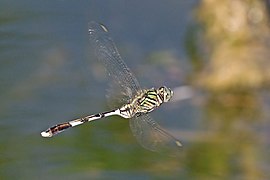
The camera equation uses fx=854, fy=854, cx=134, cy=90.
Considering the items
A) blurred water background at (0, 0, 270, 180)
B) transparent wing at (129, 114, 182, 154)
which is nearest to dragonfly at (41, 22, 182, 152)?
transparent wing at (129, 114, 182, 154)

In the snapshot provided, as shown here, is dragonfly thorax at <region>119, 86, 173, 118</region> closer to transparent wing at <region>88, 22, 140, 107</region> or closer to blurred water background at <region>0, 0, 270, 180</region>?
transparent wing at <region>88, 22, 140, 107</region>

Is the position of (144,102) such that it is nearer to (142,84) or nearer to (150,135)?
(150,135)

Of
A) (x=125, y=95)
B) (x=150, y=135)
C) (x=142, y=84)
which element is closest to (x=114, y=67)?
(x=125, y=95)

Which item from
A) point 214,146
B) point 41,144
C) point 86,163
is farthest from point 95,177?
point 214,146

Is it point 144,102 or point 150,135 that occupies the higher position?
point 144,102

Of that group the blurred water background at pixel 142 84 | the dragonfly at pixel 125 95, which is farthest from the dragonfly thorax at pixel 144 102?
the blurred water background at pixel 142 84
